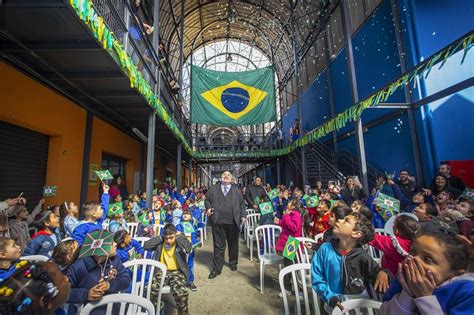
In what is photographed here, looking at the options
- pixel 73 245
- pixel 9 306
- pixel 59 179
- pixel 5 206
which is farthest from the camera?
pixel 59 179

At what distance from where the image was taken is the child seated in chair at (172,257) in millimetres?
2896

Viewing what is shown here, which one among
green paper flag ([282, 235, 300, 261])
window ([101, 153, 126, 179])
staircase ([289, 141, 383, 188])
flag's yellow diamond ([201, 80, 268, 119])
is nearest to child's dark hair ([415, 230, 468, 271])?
green paper flag ([282, 235, 300, 261])

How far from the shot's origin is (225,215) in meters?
4.43

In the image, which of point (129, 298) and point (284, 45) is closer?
point (129, 298)

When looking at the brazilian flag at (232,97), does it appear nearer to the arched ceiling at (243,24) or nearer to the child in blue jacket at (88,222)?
the arched ceiling at (243,24)

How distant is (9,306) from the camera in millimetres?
926

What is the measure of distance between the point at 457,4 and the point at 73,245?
37.7ft

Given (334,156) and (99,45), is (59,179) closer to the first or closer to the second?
(99,45)

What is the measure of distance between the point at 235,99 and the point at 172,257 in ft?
30.1

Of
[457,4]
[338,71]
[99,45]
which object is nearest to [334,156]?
[338,71]

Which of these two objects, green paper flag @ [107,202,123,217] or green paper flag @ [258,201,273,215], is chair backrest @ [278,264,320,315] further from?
green paper flag @ [107,202,123,217]

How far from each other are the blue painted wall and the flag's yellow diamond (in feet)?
16.4

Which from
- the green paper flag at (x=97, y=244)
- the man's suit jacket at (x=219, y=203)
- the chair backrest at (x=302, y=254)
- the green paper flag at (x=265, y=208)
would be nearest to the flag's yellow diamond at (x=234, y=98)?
the green paper flag at (x=265, y=208)

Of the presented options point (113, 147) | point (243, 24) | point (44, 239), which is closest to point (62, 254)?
point (44, 239)
